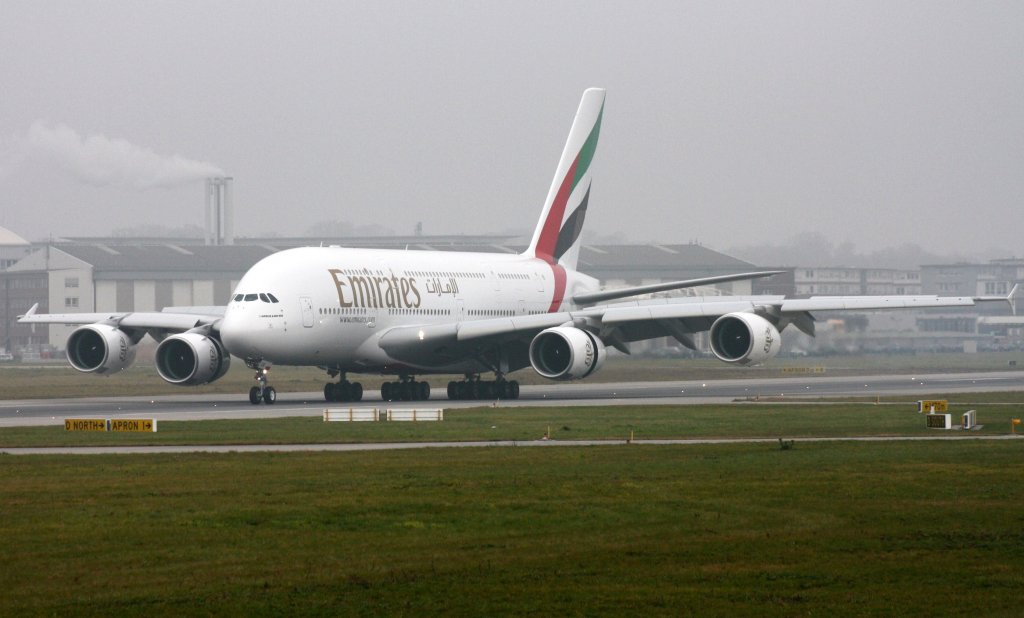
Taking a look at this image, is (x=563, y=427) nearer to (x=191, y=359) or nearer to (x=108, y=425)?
(x=108, y=425)

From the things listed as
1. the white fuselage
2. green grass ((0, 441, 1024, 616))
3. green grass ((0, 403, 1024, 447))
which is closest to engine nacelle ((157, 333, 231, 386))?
the white fuselage

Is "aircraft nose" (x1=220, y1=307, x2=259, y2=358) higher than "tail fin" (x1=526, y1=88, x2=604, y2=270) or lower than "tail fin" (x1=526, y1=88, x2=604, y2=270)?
lower

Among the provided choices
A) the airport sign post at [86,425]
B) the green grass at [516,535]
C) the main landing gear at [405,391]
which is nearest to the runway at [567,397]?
the main landing gear at [405,391]

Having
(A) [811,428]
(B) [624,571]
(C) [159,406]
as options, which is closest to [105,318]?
(C) [159,406]

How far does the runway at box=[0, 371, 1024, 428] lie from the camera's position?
4397cm

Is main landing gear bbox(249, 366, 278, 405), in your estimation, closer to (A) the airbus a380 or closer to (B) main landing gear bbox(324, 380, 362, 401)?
(A) the airbus a380

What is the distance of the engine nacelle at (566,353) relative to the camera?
48.8 meters

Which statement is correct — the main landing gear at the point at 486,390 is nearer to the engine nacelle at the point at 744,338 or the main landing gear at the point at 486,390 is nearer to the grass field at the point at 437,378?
the engine nacelle at the point at 744,338

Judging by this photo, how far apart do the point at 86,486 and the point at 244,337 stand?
2261 cm

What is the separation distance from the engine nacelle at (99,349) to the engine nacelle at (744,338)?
1978 centimetres

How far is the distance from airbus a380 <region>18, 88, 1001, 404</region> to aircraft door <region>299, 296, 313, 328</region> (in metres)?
0.03

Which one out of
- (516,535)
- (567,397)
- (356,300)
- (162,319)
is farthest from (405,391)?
(516,535)

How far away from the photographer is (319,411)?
147 ft

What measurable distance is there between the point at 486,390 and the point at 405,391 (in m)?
2.83
